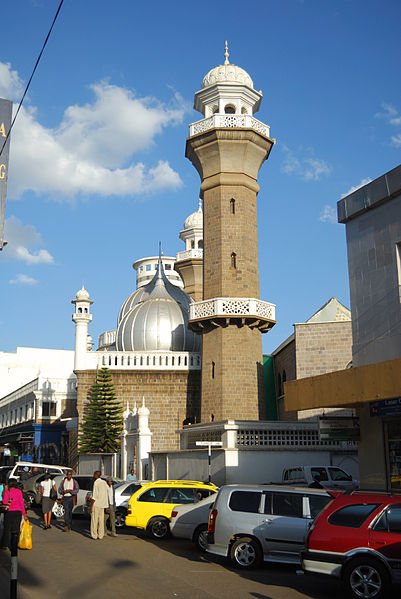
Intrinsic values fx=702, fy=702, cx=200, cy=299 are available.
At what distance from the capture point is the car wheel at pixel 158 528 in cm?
1582

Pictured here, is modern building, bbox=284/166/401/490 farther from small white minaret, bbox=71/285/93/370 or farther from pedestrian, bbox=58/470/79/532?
small white minaret, bbox=71/285/93/370

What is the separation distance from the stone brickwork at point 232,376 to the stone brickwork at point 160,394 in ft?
12.8

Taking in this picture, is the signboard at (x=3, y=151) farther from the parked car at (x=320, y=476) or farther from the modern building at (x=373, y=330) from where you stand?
the parked car at (x=320, y=476)

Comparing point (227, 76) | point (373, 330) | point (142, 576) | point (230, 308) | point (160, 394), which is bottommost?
point (142, 576)

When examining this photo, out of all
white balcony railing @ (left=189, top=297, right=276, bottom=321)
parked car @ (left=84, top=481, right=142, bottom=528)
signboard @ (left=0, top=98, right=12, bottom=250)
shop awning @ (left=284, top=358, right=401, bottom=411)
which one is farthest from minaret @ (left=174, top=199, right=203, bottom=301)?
shop awning @ (left=284, top=358, right=401, bottom=411)

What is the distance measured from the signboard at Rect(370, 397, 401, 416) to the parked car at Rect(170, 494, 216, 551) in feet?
14.0

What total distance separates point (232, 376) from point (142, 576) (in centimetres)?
1810

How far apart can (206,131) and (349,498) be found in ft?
75.8

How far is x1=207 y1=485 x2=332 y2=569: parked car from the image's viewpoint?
11781 millimetres

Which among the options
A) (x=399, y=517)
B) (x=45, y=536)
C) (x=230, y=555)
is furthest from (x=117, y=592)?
(x=45, y=536)

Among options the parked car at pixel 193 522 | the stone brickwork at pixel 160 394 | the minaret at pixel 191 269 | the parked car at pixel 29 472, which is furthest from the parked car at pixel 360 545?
the minaret at pixel 191 269

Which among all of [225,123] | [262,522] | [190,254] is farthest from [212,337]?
[190,254]

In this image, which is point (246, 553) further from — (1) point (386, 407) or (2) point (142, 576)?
(1) point (386, 407)

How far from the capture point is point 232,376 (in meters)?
28.8
